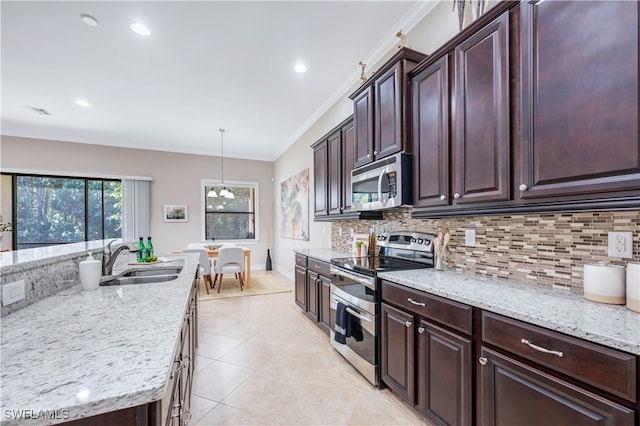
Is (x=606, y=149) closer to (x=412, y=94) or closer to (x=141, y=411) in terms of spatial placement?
(x=412, y=94)

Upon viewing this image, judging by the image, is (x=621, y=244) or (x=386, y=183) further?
(x=386, y=183)

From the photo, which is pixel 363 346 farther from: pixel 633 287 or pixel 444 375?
pixel 633 287

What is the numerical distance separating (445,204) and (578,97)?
0.83m

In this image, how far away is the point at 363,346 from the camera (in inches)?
84.9

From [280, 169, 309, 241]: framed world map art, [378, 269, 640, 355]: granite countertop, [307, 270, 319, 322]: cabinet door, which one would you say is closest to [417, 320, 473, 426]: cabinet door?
[378, 269, 640, 355]: granite countertop

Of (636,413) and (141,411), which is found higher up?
(141,411)

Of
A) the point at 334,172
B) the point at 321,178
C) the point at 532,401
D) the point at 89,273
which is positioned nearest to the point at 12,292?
the point at 89,273

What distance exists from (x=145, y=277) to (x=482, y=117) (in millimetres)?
2402

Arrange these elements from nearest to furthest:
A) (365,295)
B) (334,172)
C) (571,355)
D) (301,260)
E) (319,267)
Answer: (571,355) < (365,295) < (319,267) < (334,172) < (301,260)

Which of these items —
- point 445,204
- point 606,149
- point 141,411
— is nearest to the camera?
point 141,411

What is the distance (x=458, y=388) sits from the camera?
1407mm

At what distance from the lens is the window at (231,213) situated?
6820 millimetres

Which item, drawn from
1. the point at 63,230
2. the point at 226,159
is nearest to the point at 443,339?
the point at 226,159

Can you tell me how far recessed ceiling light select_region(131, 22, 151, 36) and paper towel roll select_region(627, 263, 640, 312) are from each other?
3.76 metres
